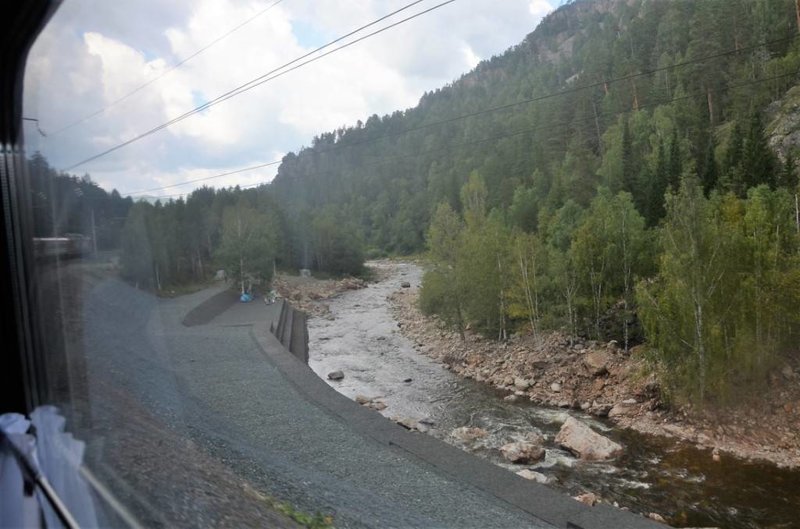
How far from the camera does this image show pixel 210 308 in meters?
4.77

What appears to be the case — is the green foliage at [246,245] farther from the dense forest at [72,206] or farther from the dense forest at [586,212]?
the dense forest at [72,206]

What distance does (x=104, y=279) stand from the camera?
2.70 metres

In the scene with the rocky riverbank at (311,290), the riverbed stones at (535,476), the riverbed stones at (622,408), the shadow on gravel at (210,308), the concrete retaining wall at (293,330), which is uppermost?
the shadow on gravel at (210,308)

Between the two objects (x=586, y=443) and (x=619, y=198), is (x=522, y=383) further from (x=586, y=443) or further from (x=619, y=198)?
(x=619, y=198)

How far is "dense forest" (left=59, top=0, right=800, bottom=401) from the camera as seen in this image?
662 centimetres

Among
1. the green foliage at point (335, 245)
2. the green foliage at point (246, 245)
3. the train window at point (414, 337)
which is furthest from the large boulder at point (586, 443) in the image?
the green foliage at point (335, 245)

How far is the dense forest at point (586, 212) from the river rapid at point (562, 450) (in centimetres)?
179

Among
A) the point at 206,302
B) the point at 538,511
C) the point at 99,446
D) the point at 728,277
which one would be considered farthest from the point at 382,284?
the point at 99,446

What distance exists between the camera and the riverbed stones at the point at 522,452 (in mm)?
6814

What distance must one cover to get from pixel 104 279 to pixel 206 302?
1.89 meters

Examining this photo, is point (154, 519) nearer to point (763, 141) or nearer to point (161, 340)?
point (161, 340)

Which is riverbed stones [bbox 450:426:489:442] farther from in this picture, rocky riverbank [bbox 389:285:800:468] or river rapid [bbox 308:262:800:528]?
rocky riverbank [bbox 389:285:800:468]

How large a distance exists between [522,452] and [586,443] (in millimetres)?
1027

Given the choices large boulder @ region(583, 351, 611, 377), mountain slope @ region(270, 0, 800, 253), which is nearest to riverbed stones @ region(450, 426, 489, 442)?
large boulder @ region(583, 351, 611, 377)
